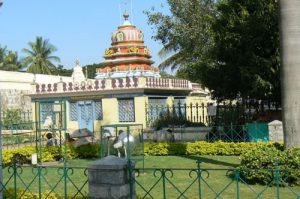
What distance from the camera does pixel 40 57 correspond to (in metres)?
52.7

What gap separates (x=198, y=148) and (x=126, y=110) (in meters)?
7.38

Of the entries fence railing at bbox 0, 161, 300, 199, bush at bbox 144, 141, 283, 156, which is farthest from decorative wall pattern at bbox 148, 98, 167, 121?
fence railing at bbox 0, 161, 300, 199

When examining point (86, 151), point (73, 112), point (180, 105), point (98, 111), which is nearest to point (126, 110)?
point (98, 111)

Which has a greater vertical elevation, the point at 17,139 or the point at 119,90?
the point at 119,90

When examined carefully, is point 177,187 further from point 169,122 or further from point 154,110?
point 154,110

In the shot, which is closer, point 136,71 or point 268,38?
point 268,38

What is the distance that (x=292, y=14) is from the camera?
9.38 meters

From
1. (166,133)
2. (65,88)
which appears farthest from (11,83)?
(166,133)

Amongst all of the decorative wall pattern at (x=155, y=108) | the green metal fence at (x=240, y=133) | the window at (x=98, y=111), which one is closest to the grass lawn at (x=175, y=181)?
the green metal fence at (x=240, y=133)

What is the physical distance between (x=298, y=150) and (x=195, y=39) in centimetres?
1581

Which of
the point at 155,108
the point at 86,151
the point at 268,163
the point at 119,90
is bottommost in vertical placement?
the point at 86,151

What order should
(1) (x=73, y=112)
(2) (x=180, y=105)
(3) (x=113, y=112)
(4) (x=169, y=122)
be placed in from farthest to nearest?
(2) (x=180, y=105)
(1) (x=73, y=112)
(3) (x=113, y=112)
(4) (x=169, y=122)

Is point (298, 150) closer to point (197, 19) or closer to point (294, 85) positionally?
point (294, 85)

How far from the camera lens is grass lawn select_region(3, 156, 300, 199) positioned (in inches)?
327
